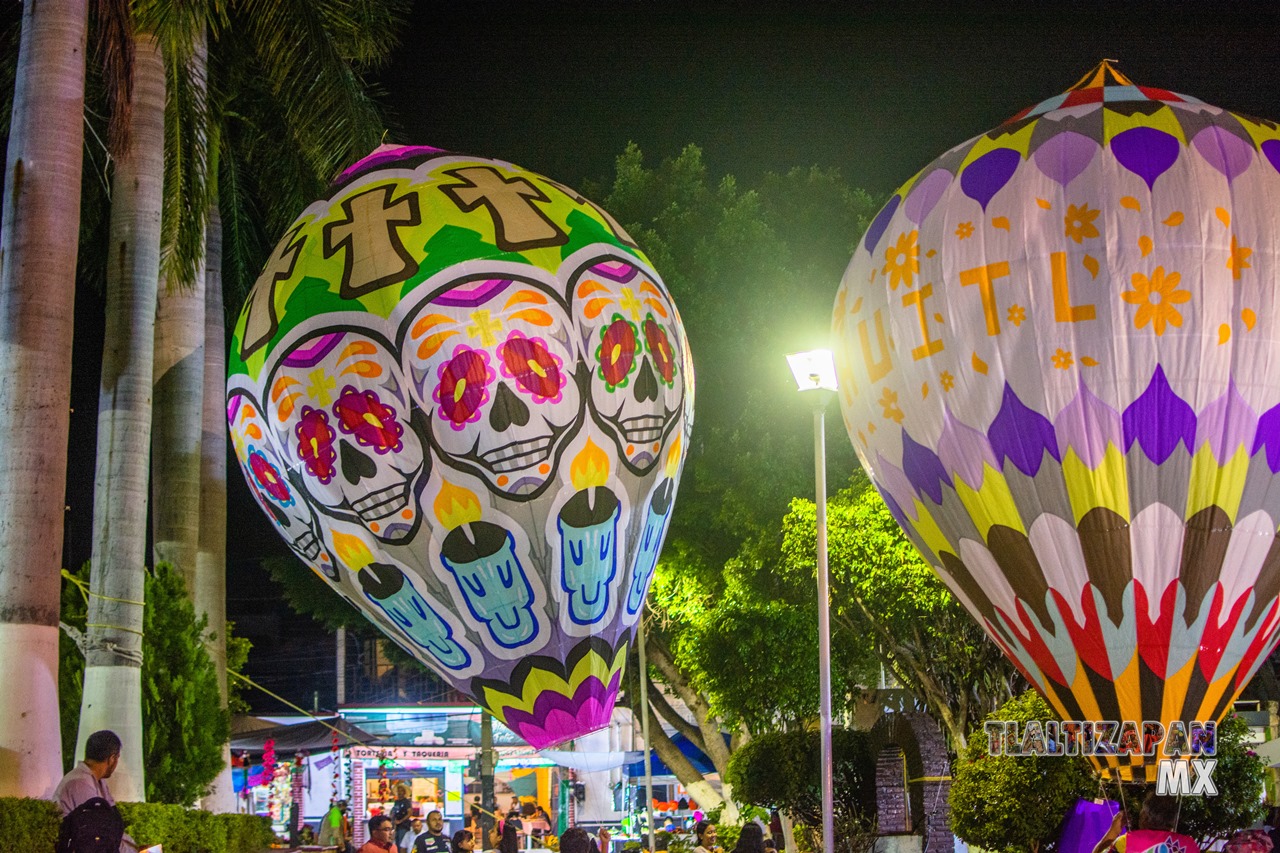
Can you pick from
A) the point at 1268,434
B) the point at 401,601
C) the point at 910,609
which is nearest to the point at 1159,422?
the point at 1268,434

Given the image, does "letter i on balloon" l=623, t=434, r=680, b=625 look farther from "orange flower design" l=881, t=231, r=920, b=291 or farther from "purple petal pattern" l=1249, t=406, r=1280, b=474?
"purple petal pattern" l=1249, t=406, r=1280, b=474

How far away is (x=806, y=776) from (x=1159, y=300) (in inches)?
635

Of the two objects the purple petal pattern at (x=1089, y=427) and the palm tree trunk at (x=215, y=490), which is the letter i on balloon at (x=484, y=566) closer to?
the purple petal pattern at (x=1089, y=427)

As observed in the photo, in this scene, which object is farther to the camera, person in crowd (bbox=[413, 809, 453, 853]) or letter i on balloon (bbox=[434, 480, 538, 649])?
person in crowd (bbox=[413, 809, 453, 853])

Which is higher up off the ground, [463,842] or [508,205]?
[508,205]

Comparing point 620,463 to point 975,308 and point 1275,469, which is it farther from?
point 1275,469

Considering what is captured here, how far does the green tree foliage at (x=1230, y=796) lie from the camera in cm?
1611

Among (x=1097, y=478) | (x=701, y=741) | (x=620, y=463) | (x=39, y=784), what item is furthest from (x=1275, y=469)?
(x=701, y=741)

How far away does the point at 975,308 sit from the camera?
35.7ft

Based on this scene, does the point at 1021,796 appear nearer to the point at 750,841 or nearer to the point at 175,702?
the point at 750,841

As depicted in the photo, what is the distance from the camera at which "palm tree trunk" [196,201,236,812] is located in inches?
758

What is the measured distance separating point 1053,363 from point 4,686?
853 cm

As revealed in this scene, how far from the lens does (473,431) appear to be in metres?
10.6

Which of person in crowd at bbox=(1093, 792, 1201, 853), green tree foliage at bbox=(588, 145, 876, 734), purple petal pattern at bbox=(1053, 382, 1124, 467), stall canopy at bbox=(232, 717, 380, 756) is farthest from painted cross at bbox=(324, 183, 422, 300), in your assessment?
stall canopy at bbox=(232, 717, 380, 756)
